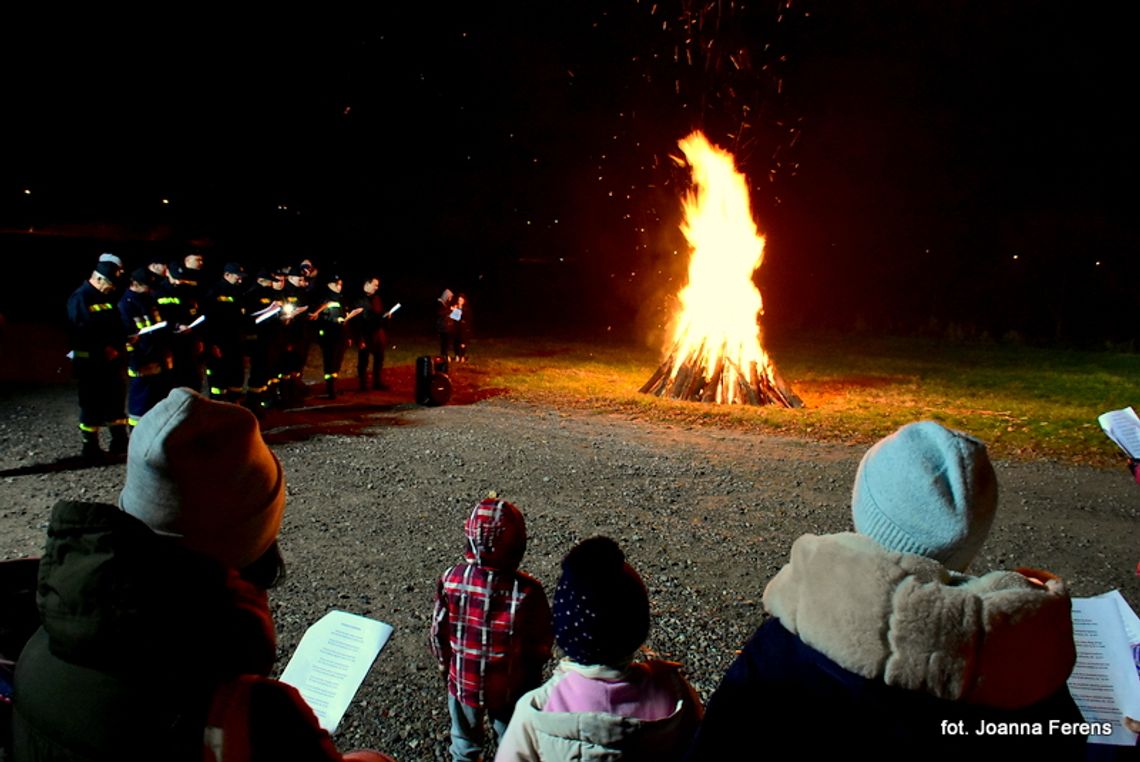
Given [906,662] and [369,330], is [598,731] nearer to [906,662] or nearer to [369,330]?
[906,662]

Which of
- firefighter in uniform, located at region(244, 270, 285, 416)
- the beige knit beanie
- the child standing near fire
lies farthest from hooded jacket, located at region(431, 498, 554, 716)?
firefighter in uniform, located at region(244, 270, 285, 416)

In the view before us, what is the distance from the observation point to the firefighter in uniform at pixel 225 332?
437 inches

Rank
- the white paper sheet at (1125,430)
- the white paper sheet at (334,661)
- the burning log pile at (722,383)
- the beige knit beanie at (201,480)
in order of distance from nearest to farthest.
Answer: the beige knit beanie at (201,480), the white paper sheet at (334,661), the white paper sheet at (1125,430), the burning log pile at (722,383)

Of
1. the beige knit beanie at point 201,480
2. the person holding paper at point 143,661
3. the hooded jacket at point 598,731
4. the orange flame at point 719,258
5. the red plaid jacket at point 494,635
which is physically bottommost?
the red plaid jacket at point 494,635

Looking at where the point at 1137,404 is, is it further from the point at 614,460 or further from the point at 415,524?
the point at 415,524

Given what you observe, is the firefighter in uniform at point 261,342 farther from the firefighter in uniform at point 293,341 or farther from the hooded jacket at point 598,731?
the hooded jacket at point 598,731

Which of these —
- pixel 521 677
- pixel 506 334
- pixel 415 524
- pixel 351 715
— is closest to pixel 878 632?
pixel 521 677

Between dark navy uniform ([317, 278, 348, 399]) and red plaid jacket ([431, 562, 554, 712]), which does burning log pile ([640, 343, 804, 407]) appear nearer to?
dark navy uniform ([317, 278, 348, 399])

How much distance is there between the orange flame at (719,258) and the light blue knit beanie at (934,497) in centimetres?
1210

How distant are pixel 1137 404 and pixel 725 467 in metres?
10.8

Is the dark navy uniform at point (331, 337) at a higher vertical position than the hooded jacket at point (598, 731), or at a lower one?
higher

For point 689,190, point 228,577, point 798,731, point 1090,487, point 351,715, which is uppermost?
point 689,190

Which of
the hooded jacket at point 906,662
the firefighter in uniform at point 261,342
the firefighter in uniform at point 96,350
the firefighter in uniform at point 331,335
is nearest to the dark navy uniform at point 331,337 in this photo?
the firefighter in uniform at point 331,335

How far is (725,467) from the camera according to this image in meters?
8.88
